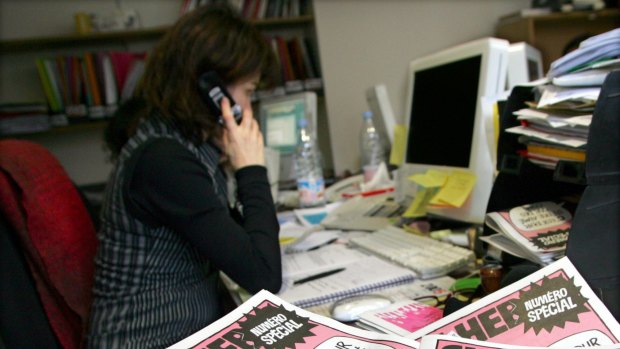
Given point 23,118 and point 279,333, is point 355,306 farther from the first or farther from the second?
point 23,118

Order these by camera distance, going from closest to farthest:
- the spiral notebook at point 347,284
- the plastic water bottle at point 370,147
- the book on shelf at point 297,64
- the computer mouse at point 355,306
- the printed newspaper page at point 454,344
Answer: the printed newspaper page at point 454,344 < the computer mouse at point 355,306 < the spiral notebook at point 347,284 < the plastic water bottle at point 370,147 < the book on shelf at point 297,64

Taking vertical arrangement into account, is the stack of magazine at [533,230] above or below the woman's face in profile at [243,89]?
below

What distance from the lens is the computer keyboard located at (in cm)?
94

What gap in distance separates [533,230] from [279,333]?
424 millimetres

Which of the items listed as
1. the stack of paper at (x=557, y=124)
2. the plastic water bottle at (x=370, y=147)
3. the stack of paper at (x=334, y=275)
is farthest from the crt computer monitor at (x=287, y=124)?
the stack of paper at (x=557, y=124)

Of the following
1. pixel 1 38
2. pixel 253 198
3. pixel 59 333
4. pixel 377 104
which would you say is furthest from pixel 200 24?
pixel 1 38

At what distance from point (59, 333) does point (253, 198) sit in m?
0.50

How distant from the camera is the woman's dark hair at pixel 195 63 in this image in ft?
3.72

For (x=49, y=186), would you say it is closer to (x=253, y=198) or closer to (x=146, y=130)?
(x=146, y=130)

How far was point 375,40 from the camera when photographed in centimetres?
314

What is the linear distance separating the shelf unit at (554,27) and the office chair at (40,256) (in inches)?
109

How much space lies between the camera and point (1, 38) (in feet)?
9.37

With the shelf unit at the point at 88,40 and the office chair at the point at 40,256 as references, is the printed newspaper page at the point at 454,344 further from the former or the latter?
the shelf unit at the point at 88,40

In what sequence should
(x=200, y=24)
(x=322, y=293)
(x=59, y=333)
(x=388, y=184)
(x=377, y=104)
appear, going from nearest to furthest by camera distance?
1. (x=322, y=293)
2. (x=59, y=333)
3. (x=200, y=24)
4. (x=388, y=184)
5. (x=377, y=104)
